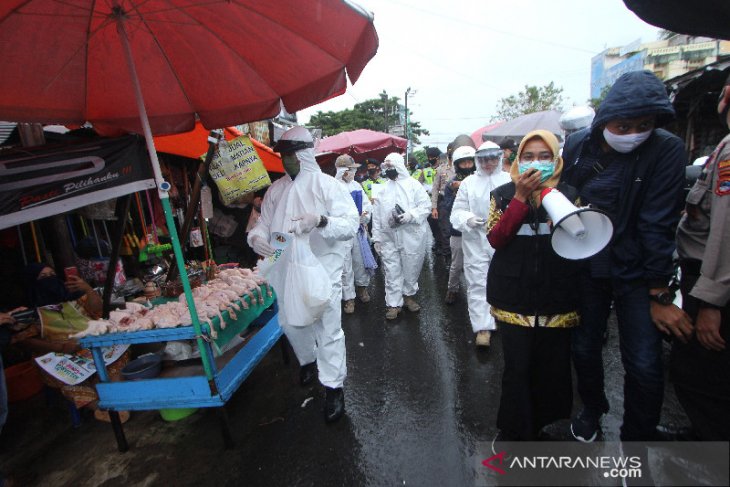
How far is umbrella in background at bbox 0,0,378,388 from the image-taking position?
2029mm

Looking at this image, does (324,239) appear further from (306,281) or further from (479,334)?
(479,334)

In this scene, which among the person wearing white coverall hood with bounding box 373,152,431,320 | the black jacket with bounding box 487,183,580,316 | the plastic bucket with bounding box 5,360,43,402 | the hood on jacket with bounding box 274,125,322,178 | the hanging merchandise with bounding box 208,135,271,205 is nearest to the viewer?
the black jacket with bounding box 487,183,580,316

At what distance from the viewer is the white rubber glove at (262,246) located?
9.53 feet

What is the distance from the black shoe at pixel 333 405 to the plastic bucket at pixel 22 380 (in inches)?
111

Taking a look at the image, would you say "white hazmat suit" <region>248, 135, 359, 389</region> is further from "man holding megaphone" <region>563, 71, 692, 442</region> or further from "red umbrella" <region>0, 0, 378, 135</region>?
"man holding megaphone" <region>563, 71, 692, 442</region>

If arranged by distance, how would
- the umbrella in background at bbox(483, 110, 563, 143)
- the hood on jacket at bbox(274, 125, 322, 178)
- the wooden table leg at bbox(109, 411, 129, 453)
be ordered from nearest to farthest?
the wooden table leg at bbox(109, 411, 129, 453), the hood on jacket at bbox(274, 125, 322, 178), the umbrella in background at bbox(483, 110, 563, 143)

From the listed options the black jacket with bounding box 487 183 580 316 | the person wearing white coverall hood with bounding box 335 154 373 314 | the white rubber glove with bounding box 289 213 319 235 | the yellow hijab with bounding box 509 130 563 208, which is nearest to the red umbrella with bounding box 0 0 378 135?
the white rubber glove with bounding box 289 213 319 235

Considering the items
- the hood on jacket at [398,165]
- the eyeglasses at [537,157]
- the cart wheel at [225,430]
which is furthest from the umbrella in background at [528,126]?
the cart wheel at [225,430]

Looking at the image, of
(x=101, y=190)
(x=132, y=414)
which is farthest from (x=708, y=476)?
(x=132, y=414)

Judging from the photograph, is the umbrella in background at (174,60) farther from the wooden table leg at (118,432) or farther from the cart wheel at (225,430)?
the wooden table leg at (118,432)

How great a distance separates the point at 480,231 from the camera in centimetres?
380

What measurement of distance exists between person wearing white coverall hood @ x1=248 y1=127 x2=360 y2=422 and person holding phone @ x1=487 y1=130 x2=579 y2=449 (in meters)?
1.20

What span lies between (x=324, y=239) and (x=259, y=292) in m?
0.88

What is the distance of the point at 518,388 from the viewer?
212cm
